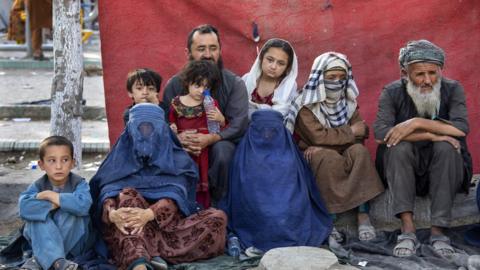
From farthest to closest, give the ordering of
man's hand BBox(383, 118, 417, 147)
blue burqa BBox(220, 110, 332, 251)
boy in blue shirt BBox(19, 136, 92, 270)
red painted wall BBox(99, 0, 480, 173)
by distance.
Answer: red painted wall BBox(99, 0, 480, 173)
man's hand BBox(383, 118, 417, 147)
blue burqa BBox(220, 110, 332, 251)
boy in blue shirt BBox(19, 136, 92, 270)

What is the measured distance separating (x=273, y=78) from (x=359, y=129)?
28.3 inches

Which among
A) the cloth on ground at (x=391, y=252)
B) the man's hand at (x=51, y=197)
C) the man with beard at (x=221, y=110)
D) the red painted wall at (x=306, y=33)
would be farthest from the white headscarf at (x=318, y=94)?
the man's hand at (x=51, y=197)

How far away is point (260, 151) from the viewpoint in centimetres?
590

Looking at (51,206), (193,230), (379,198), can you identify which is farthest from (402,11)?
(51,206)

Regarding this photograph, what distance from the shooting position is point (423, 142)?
5.86 meters

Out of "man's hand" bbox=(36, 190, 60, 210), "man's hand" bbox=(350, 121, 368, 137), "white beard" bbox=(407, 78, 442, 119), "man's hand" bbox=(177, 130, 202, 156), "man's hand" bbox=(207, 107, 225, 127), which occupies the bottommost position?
"man's hand" bbox=(36, 190, 60, 210)

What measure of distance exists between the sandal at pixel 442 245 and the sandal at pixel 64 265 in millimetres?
2223

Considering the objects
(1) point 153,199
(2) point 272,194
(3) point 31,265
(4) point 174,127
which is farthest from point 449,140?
(3) point 31,265

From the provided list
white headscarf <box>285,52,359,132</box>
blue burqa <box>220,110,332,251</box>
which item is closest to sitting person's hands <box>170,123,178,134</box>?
blue burqa <box>220,110,332,251</box>

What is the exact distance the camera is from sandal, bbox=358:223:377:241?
5898 mm

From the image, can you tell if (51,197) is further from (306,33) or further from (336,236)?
(306,33)

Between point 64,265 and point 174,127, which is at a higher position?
point 174,127

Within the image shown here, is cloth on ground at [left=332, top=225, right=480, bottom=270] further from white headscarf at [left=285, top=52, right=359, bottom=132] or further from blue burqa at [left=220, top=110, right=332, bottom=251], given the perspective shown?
white headscarf at [left=285, top=52, right=359, bottom=132]

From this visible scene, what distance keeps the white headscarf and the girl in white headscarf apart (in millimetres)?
86
